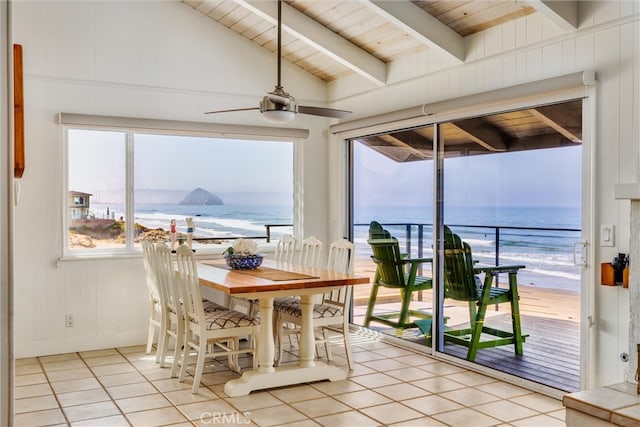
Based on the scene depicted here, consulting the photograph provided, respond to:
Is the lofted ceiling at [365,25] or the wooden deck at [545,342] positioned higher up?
the lofted ceiling at [365,25]

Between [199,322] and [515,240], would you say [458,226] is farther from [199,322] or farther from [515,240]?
[199,322]

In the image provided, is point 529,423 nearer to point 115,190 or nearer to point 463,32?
point 463,32

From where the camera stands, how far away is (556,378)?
3.85 meters

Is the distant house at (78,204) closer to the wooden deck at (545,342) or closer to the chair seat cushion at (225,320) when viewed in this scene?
the chair seat cushion at (225,320)

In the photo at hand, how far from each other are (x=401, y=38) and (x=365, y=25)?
0.32m

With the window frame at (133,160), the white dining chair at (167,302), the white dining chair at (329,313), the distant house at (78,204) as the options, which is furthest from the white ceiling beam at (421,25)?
the distant house at (78,204)

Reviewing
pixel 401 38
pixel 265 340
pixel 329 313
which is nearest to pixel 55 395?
pixel 265 340

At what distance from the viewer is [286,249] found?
555cm

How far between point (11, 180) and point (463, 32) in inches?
157

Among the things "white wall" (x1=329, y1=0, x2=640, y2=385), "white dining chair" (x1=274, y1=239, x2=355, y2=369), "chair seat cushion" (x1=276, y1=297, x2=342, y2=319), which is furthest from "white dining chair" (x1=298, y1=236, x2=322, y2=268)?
"white wall" (x1=329, y1=0, x2=640, y2=385)

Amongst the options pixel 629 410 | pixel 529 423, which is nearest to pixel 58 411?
pixel 529 423

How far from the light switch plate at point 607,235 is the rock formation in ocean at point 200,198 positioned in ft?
11.6

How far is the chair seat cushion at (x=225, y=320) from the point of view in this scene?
3.97m

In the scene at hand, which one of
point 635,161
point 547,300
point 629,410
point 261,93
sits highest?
point 261,93
